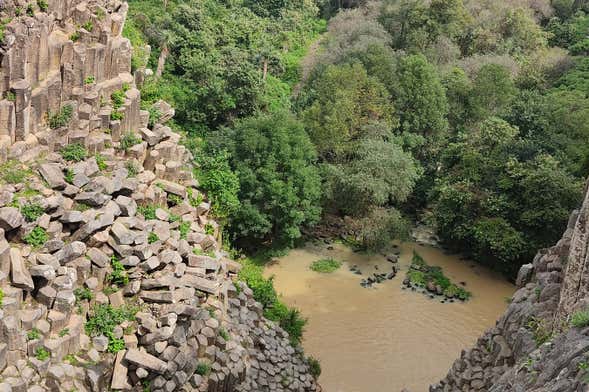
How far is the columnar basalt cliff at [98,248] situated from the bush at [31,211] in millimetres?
39

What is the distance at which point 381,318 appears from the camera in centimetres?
2736

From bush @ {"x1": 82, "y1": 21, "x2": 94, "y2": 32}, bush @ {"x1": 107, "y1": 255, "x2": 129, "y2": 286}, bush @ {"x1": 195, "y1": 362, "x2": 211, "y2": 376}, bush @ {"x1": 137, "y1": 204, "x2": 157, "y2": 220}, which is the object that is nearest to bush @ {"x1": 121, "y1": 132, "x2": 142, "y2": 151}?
bush @ {"x1": 137, "y1": 204, "x2": 157, "y2": 220}

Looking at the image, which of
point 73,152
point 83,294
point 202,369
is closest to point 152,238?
point 83,294

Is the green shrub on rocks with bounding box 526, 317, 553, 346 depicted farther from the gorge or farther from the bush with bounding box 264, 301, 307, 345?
the bush with bounding box 264, 301, 307, 345

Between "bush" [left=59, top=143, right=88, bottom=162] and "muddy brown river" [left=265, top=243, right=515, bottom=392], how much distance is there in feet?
36.2

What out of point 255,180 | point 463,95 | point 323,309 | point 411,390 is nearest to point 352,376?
point 411,390

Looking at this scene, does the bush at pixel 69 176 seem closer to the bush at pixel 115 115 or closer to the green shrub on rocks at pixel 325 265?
the bush at pixel 115 115

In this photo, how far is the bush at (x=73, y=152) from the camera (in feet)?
68.4

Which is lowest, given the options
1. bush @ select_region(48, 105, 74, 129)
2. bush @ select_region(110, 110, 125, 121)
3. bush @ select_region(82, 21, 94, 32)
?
bush @ select_region(110, 110, 125, 121)

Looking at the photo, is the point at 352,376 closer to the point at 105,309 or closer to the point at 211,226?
the point at 211,226

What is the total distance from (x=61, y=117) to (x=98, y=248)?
4603 mm

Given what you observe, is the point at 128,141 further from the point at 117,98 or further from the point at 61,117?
the point at 61,117

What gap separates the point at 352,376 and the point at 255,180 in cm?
927

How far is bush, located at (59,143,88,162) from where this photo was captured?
821 inches
